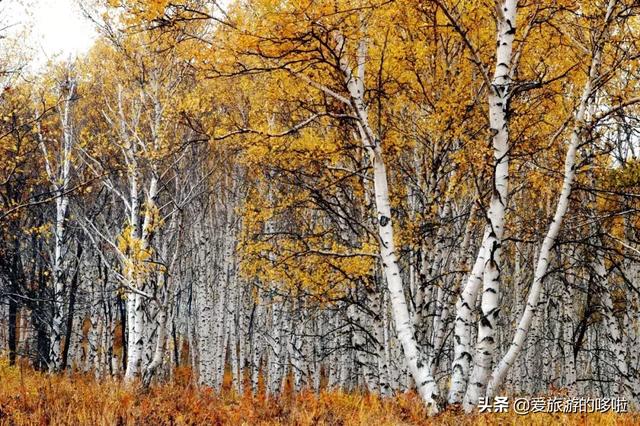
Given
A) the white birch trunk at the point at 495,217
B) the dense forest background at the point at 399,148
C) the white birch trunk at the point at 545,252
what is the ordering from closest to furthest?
the white birch trunk at the point at 495,217
the white birch trunk at the point at 545,252
the dense forest background at the point at 399,148

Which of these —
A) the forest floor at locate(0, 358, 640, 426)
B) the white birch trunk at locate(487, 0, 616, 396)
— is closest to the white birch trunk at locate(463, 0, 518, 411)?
the white birch trunk at locate(487, 0, 616, 396)

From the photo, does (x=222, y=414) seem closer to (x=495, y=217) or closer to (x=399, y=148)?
(x=495, y=217)

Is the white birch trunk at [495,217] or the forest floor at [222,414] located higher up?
the white birch trunk at [495,217]

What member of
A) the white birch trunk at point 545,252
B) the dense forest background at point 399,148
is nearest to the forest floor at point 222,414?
the dense forest background at point 399,148

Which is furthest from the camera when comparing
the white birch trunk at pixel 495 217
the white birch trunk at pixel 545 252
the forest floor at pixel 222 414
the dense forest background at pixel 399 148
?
the dense forest background at pixel 399 148

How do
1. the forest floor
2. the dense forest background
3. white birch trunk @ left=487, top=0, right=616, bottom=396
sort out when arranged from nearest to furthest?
1. the forest floor
2. white birch trunk @ left=487, top=0, right=616, bottom=396
3. the dense forest background

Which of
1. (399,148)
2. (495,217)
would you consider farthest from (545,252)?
(399,148)

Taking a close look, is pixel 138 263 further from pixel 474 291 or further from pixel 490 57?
pixel 490 57

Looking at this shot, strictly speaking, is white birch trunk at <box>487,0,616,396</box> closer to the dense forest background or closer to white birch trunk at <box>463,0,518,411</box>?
the dense forest background

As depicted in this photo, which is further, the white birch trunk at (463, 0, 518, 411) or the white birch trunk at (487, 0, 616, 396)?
the white birch trunk at (487, 0, 616, 396)

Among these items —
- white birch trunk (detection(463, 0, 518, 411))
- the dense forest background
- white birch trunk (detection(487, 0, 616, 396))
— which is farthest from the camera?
the dense forest background

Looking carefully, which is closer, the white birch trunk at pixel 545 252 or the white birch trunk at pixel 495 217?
the white birch trunk at pixel 495 217

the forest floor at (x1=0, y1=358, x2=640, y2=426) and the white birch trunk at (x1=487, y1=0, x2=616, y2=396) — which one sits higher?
the white birch trunk at (x1=487, y1=0, x2=616, y2=396)

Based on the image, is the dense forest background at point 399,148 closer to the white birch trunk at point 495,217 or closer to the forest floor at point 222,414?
the white birch trunk at point 495,217
